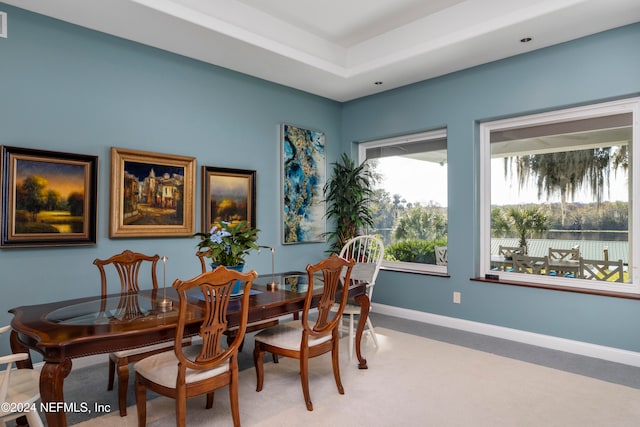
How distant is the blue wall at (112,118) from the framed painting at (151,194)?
0.27ft

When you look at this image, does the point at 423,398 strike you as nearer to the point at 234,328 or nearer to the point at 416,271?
the point at 234,328

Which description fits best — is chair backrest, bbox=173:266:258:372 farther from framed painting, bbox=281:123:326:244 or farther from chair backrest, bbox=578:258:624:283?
chair backrest, bbox=578:258:624:283

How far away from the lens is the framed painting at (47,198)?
297 centimetres

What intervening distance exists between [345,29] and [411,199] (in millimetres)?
2172

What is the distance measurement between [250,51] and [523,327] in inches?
149

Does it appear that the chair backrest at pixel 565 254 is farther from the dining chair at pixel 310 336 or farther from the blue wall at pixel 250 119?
the dining chair at pixel 310 336

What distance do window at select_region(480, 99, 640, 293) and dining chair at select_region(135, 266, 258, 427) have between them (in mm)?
Answer: 3120

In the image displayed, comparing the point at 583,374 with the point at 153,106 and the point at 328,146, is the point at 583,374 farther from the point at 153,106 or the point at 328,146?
the point at 153,106

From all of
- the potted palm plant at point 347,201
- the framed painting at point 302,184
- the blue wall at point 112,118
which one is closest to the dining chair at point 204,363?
the blue wall at point 112,118

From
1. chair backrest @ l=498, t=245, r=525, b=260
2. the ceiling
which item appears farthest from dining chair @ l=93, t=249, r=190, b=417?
chair backrest @ l=498, t=245, r=525, b=260

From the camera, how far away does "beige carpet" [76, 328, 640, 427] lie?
242cm

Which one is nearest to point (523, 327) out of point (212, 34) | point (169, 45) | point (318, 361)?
point (318, 361)

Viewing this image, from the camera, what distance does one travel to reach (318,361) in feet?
11.1

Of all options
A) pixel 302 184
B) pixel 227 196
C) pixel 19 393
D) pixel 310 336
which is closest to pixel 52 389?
pixel 19 393
